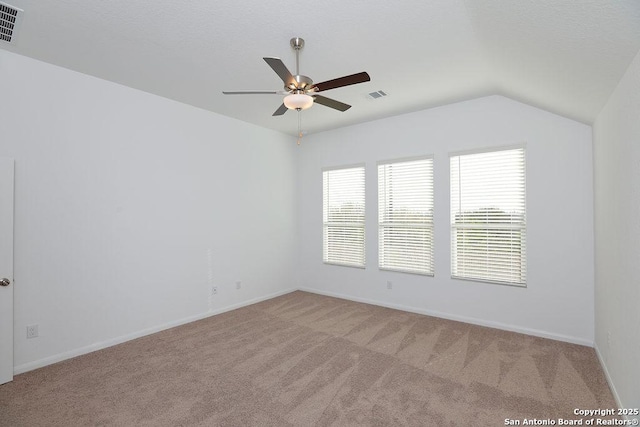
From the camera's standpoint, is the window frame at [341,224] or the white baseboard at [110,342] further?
the window frame at [341,224]

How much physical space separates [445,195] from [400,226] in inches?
34.6

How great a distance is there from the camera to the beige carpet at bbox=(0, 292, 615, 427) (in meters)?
2.32

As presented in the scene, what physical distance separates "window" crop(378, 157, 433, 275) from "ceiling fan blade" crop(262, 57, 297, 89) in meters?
2.94

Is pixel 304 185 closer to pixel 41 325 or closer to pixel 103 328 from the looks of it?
pixel 103 328

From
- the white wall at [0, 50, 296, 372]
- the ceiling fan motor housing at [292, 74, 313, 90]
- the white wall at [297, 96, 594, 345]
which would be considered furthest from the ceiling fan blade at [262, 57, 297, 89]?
the white wall at [297, 96, 594, 345]

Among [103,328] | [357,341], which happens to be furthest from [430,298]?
[103,328]

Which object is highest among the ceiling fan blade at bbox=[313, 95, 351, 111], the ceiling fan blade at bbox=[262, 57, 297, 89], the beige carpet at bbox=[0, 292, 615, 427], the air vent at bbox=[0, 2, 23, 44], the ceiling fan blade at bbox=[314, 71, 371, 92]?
the air vent at bbox=[0, 2, 23, 44]

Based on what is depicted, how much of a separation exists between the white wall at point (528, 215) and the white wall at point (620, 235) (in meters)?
0.42

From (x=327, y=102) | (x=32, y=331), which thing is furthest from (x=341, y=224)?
(x=32, y=331)

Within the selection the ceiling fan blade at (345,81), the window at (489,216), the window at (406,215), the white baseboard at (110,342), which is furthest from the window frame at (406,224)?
the ceiling fan blade at (345,81)

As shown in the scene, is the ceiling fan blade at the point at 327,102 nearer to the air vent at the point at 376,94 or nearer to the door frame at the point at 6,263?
the air vent at the point at 376,94

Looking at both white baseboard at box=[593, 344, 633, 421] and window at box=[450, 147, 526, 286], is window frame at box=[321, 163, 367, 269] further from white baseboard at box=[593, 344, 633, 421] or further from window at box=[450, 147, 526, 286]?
white baseboard at box=[593, 344, 633, 421]

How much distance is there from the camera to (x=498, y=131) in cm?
403

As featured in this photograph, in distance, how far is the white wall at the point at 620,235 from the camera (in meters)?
1.97
